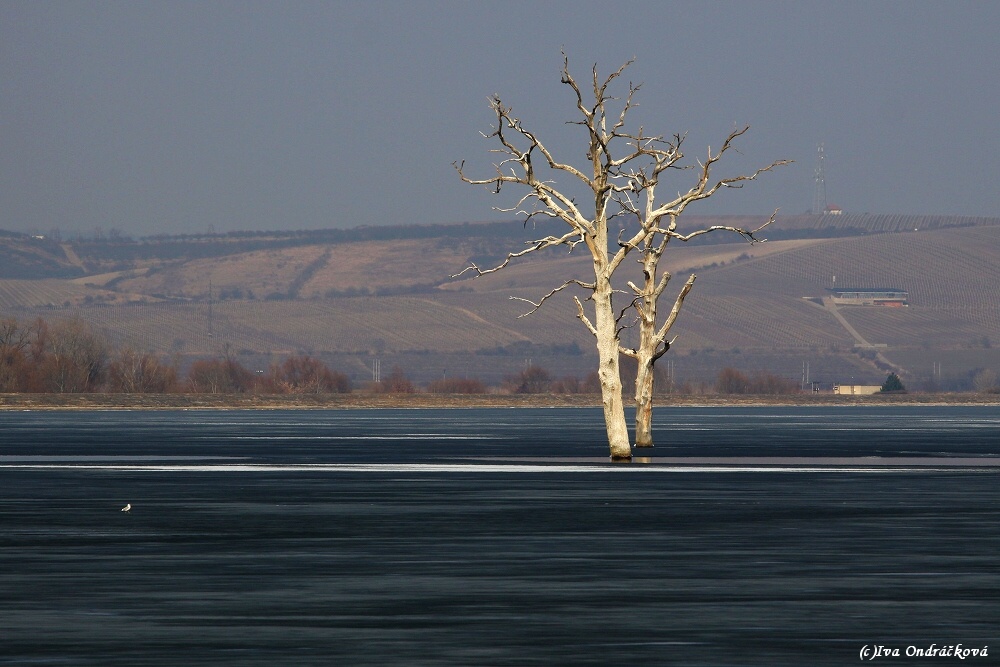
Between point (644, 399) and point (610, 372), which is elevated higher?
point (610, 372)

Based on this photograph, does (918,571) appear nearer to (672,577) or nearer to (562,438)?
(672,577)

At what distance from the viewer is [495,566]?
23.5 meters

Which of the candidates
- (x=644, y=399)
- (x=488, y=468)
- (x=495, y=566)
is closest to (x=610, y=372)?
(x=488, y=468)

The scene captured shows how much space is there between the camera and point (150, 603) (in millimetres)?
19766

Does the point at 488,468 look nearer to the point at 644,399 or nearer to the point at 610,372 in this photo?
the point at 610,372

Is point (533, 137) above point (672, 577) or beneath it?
above

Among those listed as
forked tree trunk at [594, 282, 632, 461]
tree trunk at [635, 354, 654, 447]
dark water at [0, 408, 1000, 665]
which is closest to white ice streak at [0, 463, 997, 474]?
dark water at [0, 408, 1000, 665]

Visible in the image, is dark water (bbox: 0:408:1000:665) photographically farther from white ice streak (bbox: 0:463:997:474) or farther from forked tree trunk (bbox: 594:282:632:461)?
forked tree trunk (bbox: 594:282:632:461)

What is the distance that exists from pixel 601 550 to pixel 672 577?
3.45m

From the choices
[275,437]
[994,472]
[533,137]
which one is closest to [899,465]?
[994,472]

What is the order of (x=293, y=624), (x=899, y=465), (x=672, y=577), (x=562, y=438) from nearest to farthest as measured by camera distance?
(x=293, y=624) → (x=672, y=577) → (x=899, y=465) → (x=562, y=438)

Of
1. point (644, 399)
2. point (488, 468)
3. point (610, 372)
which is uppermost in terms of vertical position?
point (610, 372)

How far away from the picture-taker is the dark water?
17000mm

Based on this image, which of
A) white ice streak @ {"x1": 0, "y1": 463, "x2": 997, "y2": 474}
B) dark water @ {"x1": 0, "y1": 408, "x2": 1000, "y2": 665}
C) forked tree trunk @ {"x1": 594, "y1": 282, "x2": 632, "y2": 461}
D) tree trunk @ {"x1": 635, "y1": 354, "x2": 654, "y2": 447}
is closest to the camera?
dark water @ {"x1": 0, "y1": 408, "x2": 1000, "y2": 665}
